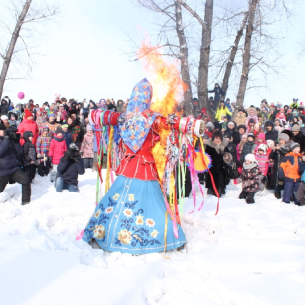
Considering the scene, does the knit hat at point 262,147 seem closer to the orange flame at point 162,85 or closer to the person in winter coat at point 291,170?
the person in winter coat at point 291,170

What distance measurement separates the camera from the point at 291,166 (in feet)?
26.8

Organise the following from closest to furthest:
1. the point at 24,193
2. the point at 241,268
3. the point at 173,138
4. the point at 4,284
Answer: the point at 4,284, the point at 241,268, the point at 173,138, the point at 24,193

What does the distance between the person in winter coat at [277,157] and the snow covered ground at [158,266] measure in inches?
108

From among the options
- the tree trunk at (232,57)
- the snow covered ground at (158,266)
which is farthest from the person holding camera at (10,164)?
the tree trunk at (232,57)

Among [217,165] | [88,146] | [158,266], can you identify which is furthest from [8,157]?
[217,165]

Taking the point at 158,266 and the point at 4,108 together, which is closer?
the point at 158,266

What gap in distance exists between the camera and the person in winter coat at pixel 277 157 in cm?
869

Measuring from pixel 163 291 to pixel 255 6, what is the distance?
12.4 m

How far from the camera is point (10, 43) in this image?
12.7 metres

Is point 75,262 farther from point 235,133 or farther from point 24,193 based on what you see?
point 235,133

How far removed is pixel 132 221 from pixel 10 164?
12.7ft

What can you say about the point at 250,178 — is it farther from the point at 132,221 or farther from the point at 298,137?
the point at 132,221

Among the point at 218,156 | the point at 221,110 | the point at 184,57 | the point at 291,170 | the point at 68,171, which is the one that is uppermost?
the point at 184,57

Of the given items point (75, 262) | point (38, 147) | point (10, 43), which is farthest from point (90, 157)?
point (75, 262)
